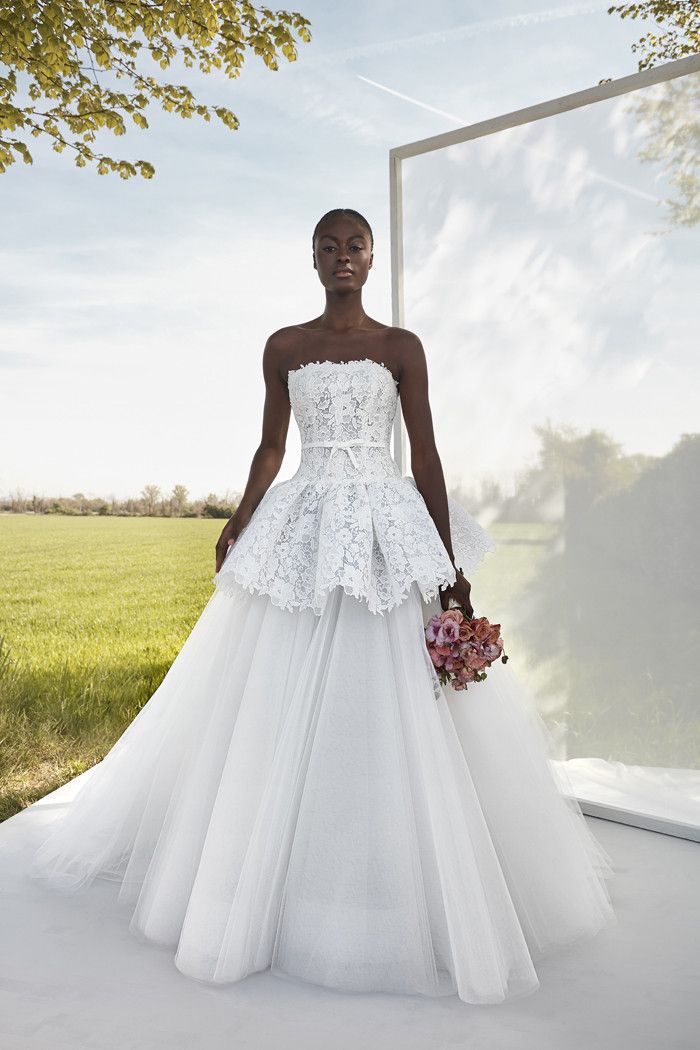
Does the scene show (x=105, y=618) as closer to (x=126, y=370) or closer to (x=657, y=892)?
(x=126, y=370)

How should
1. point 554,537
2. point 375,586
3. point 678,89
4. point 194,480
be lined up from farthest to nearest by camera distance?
1. point 194,480
2. point 554,537
3. point 678,89
4. point 375,586

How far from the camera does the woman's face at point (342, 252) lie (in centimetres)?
256

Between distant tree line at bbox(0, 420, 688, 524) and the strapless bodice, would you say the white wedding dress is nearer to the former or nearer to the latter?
the strapless bodice

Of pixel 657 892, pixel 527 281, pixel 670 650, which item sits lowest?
pixel 657 892

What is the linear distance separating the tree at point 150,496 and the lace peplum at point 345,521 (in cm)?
400

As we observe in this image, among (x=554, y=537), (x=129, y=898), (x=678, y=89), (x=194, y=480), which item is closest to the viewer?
(x=129, y=898)

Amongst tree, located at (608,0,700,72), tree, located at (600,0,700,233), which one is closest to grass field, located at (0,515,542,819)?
tree, located at (600,0,700,233)

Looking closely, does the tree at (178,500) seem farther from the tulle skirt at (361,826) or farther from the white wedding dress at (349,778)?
the tulle skirt at (361,826)

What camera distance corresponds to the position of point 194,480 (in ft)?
21.6

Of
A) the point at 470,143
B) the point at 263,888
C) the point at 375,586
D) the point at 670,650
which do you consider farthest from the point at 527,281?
the point at 263,888

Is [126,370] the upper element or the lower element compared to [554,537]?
upper

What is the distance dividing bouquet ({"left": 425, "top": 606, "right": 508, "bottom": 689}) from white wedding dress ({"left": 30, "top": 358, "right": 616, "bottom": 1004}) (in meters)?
0.04

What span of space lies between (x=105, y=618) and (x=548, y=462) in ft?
12.7

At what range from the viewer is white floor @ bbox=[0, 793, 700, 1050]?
6.26 ft
